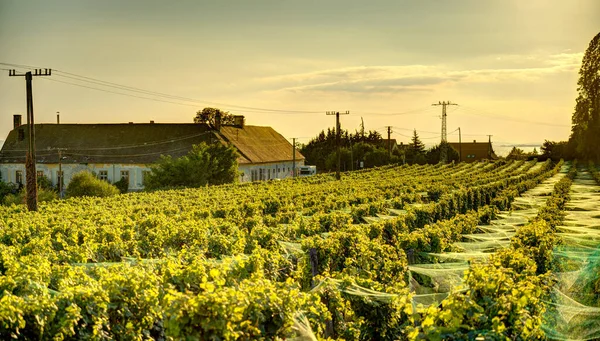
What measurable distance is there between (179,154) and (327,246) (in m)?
56.0

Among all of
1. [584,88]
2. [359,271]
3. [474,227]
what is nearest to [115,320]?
[359,271]

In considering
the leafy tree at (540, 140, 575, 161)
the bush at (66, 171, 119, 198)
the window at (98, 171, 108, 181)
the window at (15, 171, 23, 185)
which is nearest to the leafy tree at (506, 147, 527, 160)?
the leafy tree at (540, 140, 575, 161)

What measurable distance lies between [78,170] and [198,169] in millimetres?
15641

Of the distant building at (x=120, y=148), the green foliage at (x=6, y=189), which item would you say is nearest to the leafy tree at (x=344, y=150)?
the distant building at (x=120, y=148)

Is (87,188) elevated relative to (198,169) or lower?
lower

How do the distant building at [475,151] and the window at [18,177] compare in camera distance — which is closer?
the window at [18,177]

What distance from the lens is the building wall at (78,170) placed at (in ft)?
217

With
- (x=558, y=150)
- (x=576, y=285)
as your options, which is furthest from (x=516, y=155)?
(x=576, y=285)

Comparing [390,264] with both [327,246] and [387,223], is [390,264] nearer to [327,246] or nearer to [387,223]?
[327,246]

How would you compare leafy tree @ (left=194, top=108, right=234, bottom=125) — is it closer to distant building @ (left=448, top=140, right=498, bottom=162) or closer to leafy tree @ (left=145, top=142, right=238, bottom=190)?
leafy tree @ (left=145, top=142, right=238, bottom=190)

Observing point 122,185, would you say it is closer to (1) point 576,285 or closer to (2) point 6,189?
(2) point 6,189

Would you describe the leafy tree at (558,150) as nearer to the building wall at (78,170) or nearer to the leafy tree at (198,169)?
the leafy tree at (198,169)

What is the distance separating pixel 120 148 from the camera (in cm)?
7012

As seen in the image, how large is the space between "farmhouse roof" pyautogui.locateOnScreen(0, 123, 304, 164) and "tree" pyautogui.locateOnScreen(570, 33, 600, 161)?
107 feet
